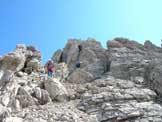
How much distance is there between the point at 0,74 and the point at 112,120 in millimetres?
12658

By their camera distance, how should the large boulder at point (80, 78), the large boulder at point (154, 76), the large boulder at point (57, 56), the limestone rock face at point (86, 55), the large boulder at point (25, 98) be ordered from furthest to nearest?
the large boulder at point (57, 56) → the limestone rock face at point (86, 55) → the large boulder at point (80, 78) → the large boulder at point (154, 76) → the large boulder at point (25, 98)

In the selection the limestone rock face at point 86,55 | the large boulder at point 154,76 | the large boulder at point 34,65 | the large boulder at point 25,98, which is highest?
the limestone rock face at point 86,55

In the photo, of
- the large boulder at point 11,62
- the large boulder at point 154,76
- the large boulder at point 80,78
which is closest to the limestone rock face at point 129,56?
the large boulder at point 154,76

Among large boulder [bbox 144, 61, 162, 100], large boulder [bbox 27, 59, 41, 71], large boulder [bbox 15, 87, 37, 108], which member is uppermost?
large boulder [bbox 27, 59, 41, 71]

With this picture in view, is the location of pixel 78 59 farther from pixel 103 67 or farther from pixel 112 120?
pixel 112 120

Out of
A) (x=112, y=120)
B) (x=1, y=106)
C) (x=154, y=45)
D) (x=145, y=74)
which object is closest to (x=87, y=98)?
(x=112, y=120)

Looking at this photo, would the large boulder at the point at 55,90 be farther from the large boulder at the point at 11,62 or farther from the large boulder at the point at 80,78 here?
the large boulder at the point at 11,62

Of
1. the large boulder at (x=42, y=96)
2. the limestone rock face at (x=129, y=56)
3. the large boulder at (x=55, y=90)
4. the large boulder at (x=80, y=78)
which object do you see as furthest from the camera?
the limestone rock face at (x=129, y=56)

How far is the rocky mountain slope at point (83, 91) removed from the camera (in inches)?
1029

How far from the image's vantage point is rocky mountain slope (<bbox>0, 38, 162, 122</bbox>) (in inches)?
1029

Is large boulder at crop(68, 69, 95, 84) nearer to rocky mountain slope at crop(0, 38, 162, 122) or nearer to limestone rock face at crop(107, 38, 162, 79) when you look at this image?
rocky mountain slope at crop(0, 38, 162, 122)

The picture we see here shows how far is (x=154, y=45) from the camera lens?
51906mm

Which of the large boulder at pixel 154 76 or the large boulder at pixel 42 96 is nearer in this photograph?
the large boulder at pixel 42 96

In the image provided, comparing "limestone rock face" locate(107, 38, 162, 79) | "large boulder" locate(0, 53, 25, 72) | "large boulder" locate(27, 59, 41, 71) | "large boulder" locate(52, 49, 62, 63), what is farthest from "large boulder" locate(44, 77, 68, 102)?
"large boulder" locate(52, 49, 62, 63)
